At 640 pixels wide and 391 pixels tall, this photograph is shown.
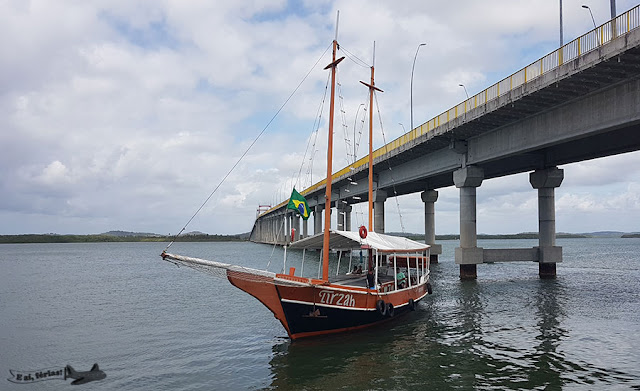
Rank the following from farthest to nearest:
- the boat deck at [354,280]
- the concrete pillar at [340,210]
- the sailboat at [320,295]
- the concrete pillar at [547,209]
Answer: the concrete pillar at [340,210] < the concrete pillar at [547,209] < the boat deck at [354,280] < the sailboat at [320,295]

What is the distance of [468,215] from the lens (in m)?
34.4

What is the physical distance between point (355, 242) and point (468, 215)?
50.2 ft

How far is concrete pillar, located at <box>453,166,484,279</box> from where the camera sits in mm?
34125

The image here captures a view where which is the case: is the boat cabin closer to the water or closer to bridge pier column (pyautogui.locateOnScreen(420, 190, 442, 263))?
the water

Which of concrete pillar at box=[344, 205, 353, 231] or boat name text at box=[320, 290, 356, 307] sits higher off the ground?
concrete pillar at box=[344, 205, 353, 231]

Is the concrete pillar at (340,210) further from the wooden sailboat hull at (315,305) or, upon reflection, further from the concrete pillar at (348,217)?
the wooden sailboat hull at (315,305)

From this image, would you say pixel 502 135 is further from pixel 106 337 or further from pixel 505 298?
pixel 106 337

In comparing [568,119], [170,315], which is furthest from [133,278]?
[568,119]

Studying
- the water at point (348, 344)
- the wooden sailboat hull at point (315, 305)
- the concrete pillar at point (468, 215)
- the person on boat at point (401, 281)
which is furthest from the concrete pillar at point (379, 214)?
the wooden sailboat hull at point (315, 305)

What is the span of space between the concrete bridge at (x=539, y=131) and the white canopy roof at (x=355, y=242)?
196 cm

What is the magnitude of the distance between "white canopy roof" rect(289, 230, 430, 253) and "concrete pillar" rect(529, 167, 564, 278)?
16.7m

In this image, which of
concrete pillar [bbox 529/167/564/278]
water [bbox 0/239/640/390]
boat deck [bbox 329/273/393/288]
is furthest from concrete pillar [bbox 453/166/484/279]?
boat deck [bbox 329/273/393/288]

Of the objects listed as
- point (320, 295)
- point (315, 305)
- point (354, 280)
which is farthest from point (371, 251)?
point (315, 305)

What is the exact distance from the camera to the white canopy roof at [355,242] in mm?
20391
